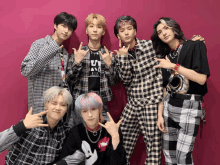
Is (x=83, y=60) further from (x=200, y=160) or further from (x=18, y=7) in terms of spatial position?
(x=200, y=160)

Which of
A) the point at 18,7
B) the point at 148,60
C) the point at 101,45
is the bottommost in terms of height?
the point at 148,60

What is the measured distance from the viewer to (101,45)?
2.48m

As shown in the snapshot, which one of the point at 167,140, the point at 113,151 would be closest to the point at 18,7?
the point at 113,151

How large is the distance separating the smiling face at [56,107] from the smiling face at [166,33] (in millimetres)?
1207

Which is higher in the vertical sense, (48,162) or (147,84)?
(147,84)

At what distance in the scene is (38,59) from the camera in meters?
1.98

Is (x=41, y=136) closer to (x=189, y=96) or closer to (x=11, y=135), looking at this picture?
(x=11, y=135)

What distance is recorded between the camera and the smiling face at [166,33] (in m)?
2.10

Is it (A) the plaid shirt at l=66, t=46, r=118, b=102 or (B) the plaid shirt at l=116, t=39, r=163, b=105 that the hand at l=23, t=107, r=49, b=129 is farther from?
(B) the plaid shirt at l=116, t=39, r=163, b=105

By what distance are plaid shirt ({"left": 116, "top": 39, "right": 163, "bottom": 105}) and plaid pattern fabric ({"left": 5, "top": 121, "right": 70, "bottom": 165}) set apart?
35.8 inches

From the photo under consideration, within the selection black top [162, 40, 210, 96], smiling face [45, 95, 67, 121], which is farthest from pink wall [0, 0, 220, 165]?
smiling face [45, 95, 67, 121]

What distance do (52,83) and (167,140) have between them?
1.36m

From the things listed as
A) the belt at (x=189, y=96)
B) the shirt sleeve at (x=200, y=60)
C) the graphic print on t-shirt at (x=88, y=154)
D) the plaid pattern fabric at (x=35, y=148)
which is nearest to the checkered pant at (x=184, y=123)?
the belt at (x=189, y=96)

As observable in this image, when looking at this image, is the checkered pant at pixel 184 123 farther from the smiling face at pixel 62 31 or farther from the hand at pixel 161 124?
the smiling face at pixel 62 31
